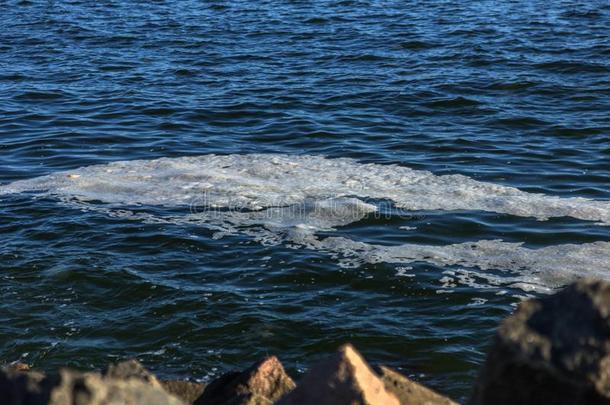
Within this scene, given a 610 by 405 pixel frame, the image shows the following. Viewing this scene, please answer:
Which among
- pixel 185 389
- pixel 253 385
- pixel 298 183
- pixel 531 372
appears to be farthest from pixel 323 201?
pixel 531 372

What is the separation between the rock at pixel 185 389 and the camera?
21.5ft

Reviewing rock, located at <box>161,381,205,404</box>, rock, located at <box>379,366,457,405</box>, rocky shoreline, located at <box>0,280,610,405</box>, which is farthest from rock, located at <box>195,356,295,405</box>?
rocky shoreline, located at <box>0,280,610,405</box>

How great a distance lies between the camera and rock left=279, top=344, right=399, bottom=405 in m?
4.63

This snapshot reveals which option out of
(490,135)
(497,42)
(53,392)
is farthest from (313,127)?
(53,392)

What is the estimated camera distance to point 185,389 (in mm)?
6660

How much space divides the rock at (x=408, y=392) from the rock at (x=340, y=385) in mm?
678

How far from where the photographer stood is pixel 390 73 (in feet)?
56.3

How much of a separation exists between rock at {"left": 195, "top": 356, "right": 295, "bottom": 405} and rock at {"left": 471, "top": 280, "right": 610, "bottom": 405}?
6.59ft

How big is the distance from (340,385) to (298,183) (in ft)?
24.5

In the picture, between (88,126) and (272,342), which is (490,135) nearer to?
(88,126)

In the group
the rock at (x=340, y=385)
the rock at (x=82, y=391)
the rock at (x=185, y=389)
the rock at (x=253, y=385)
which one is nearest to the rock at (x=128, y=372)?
the rock at (x=82, y=391)

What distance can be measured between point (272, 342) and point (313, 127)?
6.92 meters

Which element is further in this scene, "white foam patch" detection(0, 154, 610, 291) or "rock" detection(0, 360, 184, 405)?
"white foam patch" detection(0, 154, 610, 291)

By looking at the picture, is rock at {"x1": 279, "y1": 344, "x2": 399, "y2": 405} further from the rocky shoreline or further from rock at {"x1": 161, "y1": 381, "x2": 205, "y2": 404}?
rock at {"x1": 161, "y1": 381, "x2": 205, "y2": 404}
